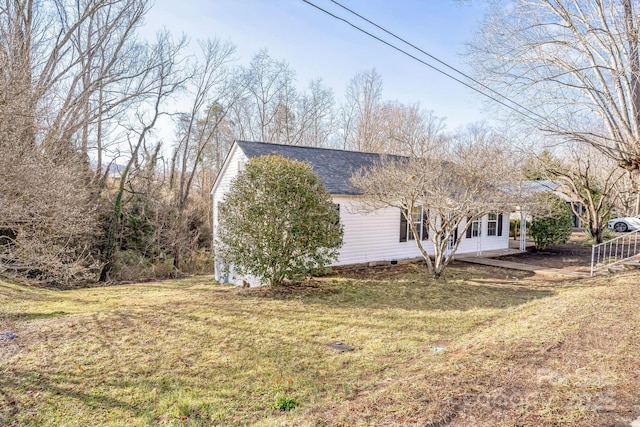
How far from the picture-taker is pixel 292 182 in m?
9.48

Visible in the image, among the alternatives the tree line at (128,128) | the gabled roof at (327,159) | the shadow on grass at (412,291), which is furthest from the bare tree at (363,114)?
the shadow on grass at (412,291)

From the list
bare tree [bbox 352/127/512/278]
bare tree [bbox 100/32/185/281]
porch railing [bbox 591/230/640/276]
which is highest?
bare tree [bbox 100/32/185/281]

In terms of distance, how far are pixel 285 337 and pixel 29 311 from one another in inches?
254

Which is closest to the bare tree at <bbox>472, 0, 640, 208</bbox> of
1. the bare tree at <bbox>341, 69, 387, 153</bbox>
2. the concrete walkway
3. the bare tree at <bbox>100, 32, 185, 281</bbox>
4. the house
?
the concrete walkway

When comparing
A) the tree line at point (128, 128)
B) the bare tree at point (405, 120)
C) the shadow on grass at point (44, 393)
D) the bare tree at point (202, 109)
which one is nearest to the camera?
the shadow on grass at point (44, 393)

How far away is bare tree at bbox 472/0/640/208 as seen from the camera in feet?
29.8

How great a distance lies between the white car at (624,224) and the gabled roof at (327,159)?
48.1ft

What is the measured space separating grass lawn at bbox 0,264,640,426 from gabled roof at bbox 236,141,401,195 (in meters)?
4.89

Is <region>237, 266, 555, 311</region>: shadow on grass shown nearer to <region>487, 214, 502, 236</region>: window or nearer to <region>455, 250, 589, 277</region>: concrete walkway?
<region>455, 250, 589, 277</region>: concrete walkway

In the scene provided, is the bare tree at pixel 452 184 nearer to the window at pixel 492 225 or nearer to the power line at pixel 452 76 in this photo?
the power line at pixel 452 76

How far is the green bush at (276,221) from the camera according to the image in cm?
932

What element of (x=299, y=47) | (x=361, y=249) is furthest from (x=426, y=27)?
(x=361, y=249)

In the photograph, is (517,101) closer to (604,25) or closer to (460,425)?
(604,25)

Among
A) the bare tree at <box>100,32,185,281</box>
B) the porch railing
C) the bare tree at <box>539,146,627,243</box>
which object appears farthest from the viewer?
the bare tree at <box>100,32,185,281</box>
